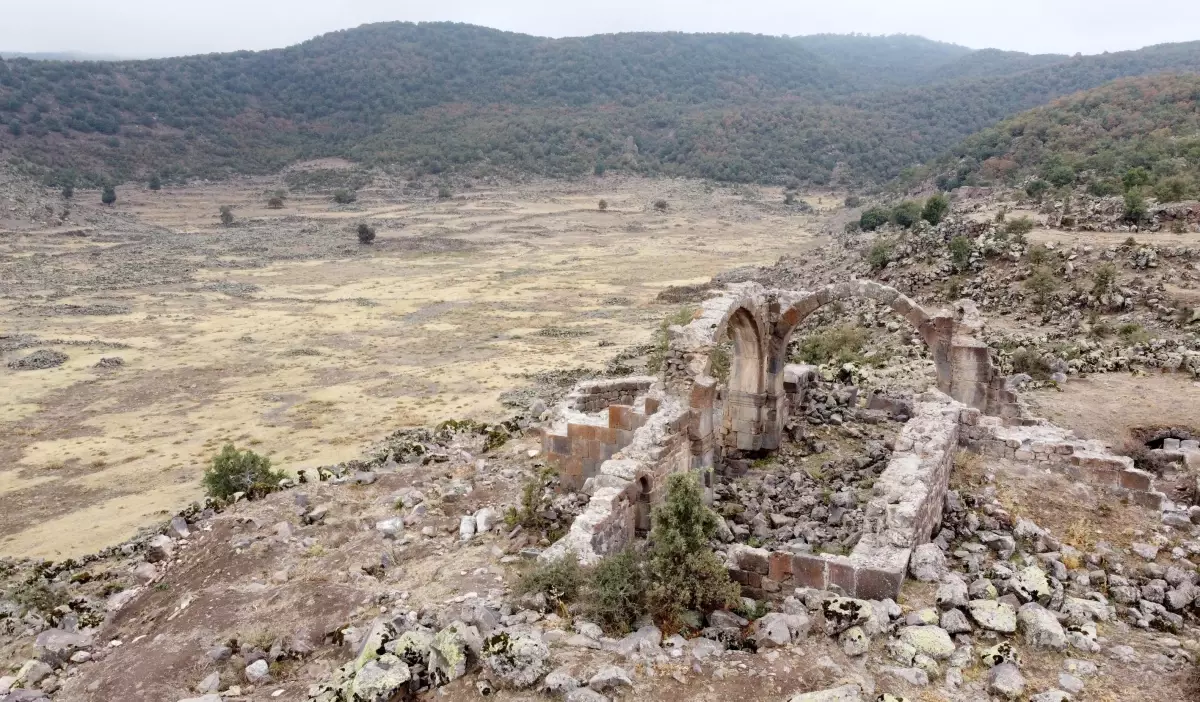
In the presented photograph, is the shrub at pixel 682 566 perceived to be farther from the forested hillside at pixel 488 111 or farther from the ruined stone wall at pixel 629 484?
the forested hillside at pixel 488 111

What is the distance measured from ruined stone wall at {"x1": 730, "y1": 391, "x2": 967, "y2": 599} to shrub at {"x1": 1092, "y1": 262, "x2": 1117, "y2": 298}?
14.4 meters

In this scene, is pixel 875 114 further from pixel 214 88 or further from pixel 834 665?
pixel 834 665

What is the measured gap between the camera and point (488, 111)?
9919 cm

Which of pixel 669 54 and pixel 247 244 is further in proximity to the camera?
pixel 669 54

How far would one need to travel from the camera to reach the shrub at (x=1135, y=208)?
2486 cm

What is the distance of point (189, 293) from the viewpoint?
116 ft

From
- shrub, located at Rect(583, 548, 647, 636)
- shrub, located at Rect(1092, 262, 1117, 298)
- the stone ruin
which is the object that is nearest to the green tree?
shrub, located at Rect(1092, 262, 1117, 298)

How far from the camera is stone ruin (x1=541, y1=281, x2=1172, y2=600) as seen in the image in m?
8.10

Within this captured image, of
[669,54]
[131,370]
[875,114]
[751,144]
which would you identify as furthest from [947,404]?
[669,54]

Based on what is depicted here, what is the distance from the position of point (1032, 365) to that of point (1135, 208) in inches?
436

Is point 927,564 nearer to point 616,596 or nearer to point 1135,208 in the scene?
point 616,596

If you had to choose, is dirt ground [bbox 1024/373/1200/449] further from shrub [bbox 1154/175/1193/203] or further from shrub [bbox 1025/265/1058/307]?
shrub [bbox 1154/175/1193/203]

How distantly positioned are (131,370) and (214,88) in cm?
8428

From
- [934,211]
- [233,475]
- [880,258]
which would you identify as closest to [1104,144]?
[934,211]
